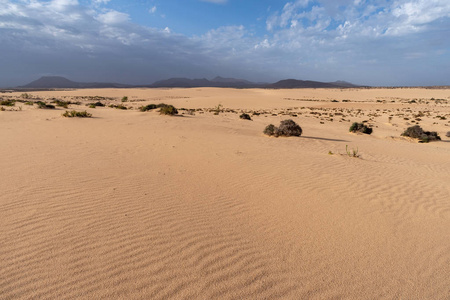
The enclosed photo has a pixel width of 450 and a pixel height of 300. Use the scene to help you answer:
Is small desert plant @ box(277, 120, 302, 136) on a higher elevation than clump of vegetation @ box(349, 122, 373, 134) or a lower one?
higher

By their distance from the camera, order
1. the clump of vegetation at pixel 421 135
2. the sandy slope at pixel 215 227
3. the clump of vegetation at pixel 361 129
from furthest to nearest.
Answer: the clump of vegetation at pixel 361 129 < the clump of vegetation at pixel 421 135 < the sandy slope at pixel 215 227

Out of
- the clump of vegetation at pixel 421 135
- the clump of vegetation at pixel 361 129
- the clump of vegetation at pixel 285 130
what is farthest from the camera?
the clump of vegetation at pixel 361 129

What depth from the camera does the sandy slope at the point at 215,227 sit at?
2371 millimetres

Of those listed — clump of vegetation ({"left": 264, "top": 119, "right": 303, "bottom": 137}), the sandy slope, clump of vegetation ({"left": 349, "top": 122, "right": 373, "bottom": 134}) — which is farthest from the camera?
clump of vegetation ({"left": 349, "top": 122, "right": 373, "bottom": 134})

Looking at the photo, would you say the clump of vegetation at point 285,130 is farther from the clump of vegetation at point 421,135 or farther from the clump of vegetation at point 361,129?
the clump of vegetation at point 421,135

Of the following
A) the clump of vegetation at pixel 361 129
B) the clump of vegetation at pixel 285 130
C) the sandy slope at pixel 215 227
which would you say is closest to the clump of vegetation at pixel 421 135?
the clump of vegetation at pixel 361 129

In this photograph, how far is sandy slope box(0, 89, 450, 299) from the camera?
93.4 inches

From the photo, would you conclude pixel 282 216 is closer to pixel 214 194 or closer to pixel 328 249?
pixel 328 249

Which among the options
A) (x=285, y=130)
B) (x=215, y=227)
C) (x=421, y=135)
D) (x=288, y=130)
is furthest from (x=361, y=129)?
(x=215, y=227)

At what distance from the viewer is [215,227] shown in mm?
3307

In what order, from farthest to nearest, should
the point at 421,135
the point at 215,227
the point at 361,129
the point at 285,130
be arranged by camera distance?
the point at 361,129, the point at 421,135, the point at 285,130, the point at 215,227

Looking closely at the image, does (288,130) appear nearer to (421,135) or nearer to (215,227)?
(421,135)

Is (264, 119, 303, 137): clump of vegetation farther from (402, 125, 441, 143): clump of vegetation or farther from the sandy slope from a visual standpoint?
(402, 125, 441, 143): clump of vegetation

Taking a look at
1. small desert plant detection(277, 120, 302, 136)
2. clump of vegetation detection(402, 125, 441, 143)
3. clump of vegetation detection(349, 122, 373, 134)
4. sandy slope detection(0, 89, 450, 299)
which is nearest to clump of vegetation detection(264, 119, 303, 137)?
small desert plant detection(277, 120, 302, 136)
